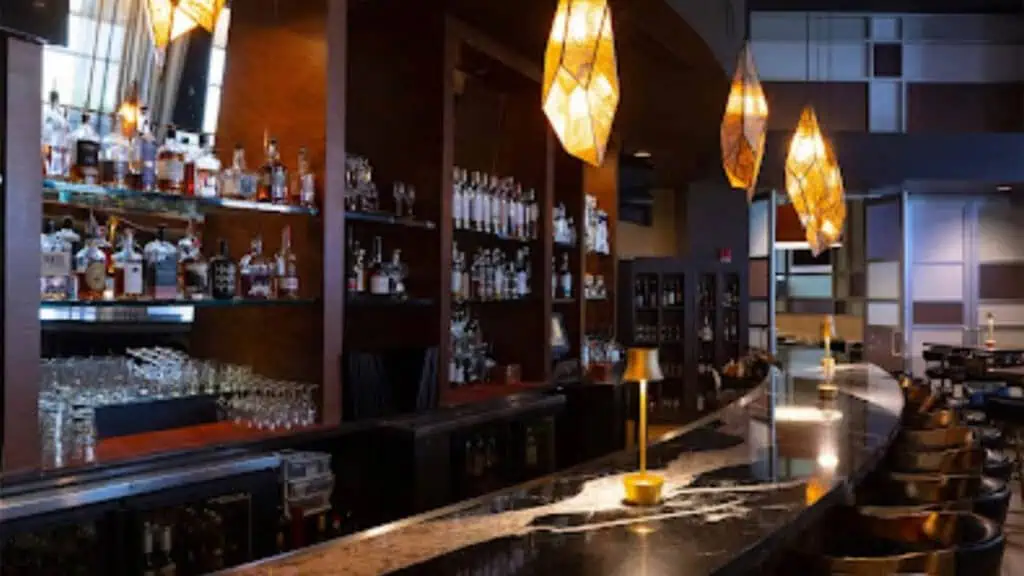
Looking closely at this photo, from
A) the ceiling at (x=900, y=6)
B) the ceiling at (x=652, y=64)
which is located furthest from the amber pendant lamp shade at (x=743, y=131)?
the ceiling at (x=900, y=6)

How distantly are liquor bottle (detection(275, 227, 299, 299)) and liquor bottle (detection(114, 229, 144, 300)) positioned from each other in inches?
25.7

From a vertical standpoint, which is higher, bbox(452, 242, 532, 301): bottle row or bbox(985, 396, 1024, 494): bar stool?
bbox(452, 242, 532, 301): bottle row

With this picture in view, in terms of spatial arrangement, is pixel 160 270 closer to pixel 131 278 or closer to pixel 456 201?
pixel 131 278

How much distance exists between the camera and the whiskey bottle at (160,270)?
3279 millimetres

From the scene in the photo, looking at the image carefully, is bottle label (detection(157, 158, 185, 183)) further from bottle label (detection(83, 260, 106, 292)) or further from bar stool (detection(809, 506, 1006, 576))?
bar stool (detection(809, 506, 1006, 576))

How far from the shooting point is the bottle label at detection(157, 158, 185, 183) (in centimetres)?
331

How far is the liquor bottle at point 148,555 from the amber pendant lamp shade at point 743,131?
290 centimetres

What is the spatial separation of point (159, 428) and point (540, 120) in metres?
3.18

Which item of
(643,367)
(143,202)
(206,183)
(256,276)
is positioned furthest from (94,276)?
(643,367)

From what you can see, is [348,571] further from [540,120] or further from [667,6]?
[540,120]

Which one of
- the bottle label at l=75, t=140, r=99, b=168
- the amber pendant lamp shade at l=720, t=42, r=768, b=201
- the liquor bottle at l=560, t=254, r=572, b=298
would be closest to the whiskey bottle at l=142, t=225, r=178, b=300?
the bottle label at l=75, t=140, r=99, b=168

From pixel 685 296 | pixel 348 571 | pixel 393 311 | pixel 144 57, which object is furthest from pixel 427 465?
pixel 685 296

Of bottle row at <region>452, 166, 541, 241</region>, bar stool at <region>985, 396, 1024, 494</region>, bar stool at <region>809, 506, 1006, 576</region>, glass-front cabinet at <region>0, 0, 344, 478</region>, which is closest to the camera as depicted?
bar stool at <region>809, 506, 1006, 576</region>

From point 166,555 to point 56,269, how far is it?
0.99 meters
